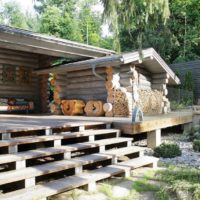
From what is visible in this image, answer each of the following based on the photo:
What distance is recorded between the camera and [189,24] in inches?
949

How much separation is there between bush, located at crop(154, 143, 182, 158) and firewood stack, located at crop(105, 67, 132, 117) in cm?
193

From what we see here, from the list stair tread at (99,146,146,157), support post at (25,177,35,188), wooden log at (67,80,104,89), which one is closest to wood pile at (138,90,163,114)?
wooden log at (67,80,104,89)

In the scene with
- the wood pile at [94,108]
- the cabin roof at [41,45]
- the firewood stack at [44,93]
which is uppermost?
the cabin roof at [41,45]

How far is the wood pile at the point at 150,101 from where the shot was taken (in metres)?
9.65

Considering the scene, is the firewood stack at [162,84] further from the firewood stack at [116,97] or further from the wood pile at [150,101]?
the firewood stack at [116,97]

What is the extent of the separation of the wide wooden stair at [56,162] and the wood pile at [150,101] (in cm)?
333

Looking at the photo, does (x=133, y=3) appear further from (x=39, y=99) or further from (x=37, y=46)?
(x=39, y=99)

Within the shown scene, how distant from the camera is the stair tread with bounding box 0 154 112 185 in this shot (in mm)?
3574

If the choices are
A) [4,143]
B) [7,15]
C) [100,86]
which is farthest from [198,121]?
[7,15]

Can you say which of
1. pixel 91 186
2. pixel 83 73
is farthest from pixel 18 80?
pixel 91 186

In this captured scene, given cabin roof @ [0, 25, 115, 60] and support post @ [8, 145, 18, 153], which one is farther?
cabin roof @ [0, 25, 115, 60]

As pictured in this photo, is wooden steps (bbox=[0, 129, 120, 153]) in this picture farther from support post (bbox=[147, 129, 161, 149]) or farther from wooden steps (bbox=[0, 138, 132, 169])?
support post (bbox=[147, 129, 161, 149])

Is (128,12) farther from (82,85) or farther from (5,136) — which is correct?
(82,85)

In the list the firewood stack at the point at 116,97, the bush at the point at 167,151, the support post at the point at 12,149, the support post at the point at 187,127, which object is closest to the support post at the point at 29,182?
the support post at the point at 12,149
